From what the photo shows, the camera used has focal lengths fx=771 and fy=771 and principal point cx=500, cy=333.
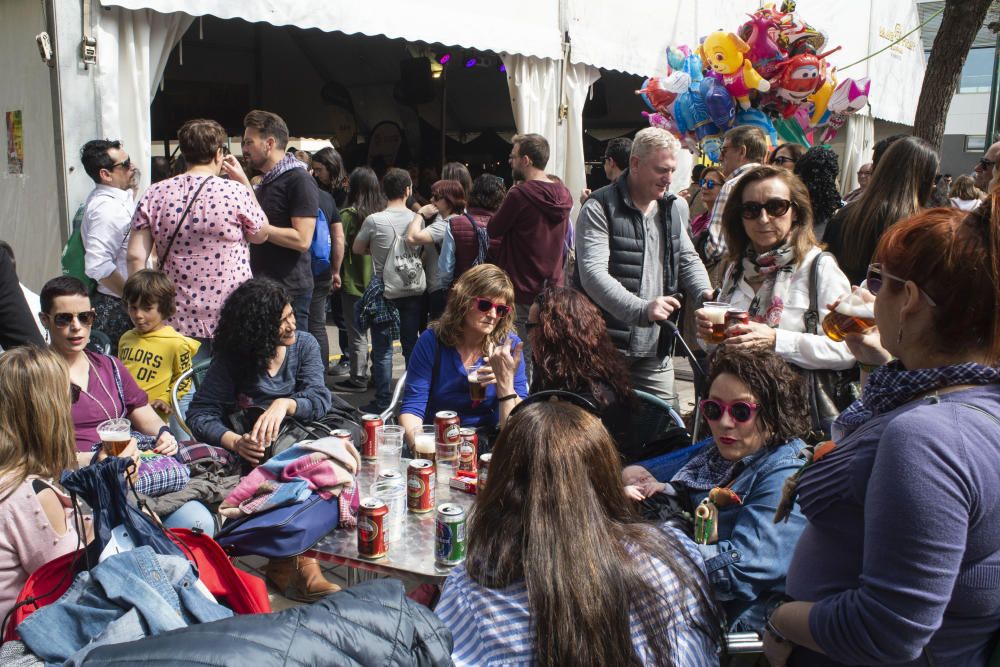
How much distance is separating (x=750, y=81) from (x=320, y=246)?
3.63 meters

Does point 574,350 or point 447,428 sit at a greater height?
point 574,350

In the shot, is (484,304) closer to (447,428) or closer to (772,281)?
(447,428)

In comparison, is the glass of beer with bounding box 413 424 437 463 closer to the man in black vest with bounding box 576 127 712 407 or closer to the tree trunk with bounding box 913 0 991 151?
the man in black vest with bounding box 576 127 712 407

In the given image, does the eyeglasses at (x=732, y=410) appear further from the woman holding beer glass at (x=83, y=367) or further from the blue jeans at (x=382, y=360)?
the blue jeans at (x=382, y=360)

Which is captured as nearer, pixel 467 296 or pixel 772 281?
pixel 772 281

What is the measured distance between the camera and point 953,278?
1318 millimetres

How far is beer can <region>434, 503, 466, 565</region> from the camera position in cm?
215

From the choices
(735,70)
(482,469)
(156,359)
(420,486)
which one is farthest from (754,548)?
(735,70)

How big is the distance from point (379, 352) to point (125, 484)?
3820mm

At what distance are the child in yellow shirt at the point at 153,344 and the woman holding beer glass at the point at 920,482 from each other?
318cm

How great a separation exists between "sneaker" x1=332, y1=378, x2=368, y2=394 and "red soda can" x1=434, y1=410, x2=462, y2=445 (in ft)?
11.3

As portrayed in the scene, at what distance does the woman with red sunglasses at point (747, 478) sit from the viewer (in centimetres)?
204

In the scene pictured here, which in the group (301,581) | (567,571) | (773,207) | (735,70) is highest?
(735,70)

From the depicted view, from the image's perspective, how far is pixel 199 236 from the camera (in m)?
4.07
